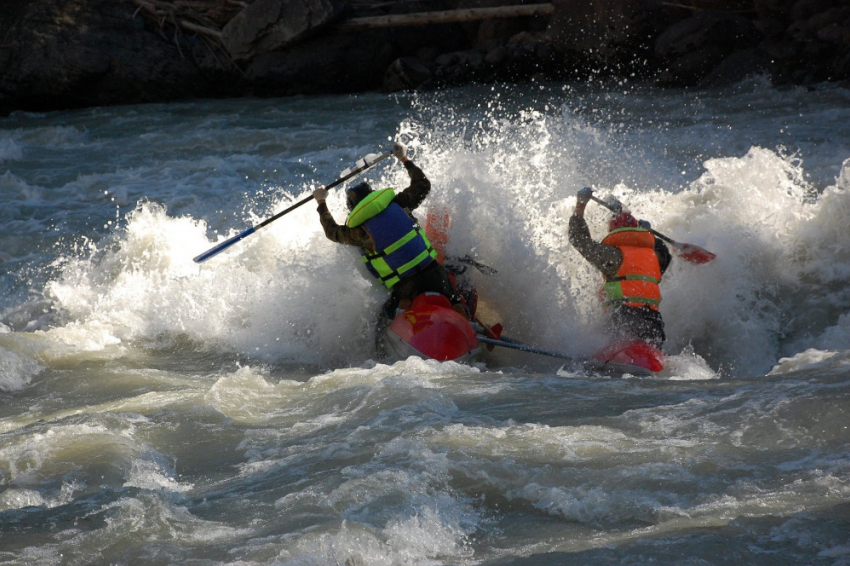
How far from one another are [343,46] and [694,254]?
9550 millimetres

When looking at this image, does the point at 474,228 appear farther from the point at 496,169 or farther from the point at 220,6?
the point at 220,6

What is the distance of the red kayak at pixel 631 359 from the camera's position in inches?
212

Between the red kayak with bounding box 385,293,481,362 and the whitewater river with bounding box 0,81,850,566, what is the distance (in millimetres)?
289

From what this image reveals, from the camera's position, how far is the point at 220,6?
14.9 meters

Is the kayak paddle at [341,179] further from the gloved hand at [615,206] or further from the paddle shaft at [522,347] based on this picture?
the gloved hand at [615,206]

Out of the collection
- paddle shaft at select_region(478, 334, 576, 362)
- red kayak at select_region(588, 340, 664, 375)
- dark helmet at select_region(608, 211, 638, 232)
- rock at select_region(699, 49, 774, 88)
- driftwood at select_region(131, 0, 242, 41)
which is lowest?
red kayak at select_region(588, 340, 664, 375)

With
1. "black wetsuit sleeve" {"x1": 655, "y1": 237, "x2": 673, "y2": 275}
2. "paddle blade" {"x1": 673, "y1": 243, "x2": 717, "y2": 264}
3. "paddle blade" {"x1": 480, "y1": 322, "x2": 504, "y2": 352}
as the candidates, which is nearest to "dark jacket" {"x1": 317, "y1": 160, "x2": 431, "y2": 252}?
"paddle blade" {"x1": 480, "y1": 322, "x2": 504, "y2": 352}

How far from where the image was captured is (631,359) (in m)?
5.45

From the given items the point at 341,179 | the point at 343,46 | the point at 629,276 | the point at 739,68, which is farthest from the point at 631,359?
the point at 343,46

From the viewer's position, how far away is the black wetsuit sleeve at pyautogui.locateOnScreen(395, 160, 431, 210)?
6328 mm

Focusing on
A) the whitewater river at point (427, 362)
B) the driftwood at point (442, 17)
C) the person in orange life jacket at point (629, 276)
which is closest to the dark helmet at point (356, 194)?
the whitewater river at point (427, 362)

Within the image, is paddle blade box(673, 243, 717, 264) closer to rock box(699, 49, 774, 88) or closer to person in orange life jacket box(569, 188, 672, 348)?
person in orange life jacket box(569, 188, 672, 348)

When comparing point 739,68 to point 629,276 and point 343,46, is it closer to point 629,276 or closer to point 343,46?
point 343,46

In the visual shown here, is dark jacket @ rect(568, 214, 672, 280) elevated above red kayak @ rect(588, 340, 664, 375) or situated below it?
above
